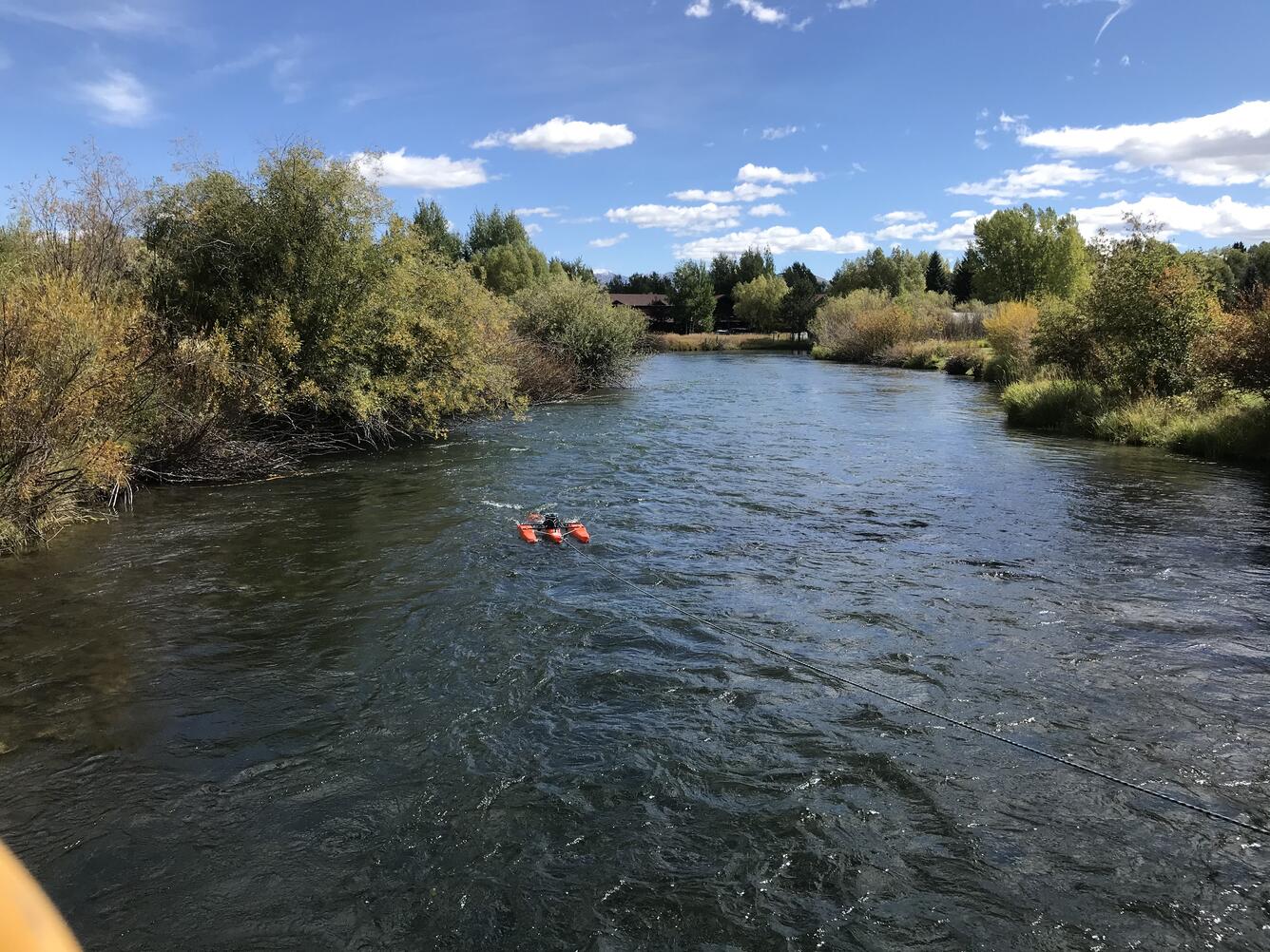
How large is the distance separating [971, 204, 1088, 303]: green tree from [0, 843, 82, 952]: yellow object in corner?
→ 81.8m

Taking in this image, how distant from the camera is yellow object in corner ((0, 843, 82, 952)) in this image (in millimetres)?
958

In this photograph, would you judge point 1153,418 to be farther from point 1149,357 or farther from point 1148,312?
point 1148,312

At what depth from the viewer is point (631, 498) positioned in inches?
620

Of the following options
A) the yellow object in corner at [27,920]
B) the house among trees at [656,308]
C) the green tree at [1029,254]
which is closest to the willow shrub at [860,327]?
the green tree at [1029,254]

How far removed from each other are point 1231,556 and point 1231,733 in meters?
6.19

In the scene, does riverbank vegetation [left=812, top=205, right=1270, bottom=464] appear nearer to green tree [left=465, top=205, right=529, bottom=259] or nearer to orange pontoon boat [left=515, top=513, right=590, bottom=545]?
orange pontoon boat [left=515, top=513, right=590, bottom=545]

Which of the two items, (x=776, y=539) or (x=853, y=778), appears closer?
(x=853, y=778)

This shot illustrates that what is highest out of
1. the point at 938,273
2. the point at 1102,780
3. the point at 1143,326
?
the point at 938,273

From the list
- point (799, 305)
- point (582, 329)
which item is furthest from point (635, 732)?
point (799, 305)

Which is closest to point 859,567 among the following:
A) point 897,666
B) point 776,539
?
point 776,539

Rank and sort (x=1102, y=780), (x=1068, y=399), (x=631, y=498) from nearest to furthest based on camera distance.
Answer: (x=1102, y=780), (x=631, y=498), (x=1068, y=399)

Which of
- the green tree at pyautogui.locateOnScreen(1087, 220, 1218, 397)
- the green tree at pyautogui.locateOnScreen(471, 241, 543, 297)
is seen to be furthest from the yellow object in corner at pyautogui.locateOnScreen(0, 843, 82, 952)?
the green tree at pyautogui.locateOnScreen(471, 241, 543, 297)

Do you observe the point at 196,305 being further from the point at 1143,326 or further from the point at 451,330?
the point at 1143,326

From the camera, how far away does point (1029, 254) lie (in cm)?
7588
